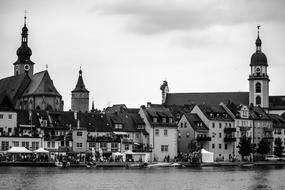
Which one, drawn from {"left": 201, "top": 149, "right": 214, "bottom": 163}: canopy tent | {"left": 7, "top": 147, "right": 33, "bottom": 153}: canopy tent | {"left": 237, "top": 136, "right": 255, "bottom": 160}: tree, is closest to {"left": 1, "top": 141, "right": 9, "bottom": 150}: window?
{"left": 7, "top": 147, "right": 33, "bottom": 153}: canopy tent

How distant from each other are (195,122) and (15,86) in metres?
51.5

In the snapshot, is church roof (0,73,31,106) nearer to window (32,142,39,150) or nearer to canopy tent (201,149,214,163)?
window (32,142,39,150)

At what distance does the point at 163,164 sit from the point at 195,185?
44471 millimetres

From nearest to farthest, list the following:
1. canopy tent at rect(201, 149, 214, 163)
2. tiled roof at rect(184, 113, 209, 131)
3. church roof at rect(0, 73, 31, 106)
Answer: canopy tent at rect(201, 149, 214, 163)
tiled roof at rect(184, 113, 209, 131)
church roof at rect(0, 73, 31, 106)

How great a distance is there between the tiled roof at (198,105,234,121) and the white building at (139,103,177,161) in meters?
11.6

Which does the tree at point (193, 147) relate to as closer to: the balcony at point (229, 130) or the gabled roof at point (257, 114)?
the balcony at point (229, 130)

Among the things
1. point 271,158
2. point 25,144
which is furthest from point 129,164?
point 271,158

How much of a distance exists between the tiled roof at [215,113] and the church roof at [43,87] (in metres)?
38.1

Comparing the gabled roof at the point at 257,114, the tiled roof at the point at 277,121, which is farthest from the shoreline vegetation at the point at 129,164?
the tiled roof at the point at 277,121

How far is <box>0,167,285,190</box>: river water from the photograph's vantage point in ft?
289

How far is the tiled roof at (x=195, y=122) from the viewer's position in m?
162

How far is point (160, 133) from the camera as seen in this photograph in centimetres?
15325

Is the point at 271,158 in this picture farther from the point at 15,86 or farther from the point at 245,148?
the point at 15,86

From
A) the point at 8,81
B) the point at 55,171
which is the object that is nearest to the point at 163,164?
the point at 55,171
